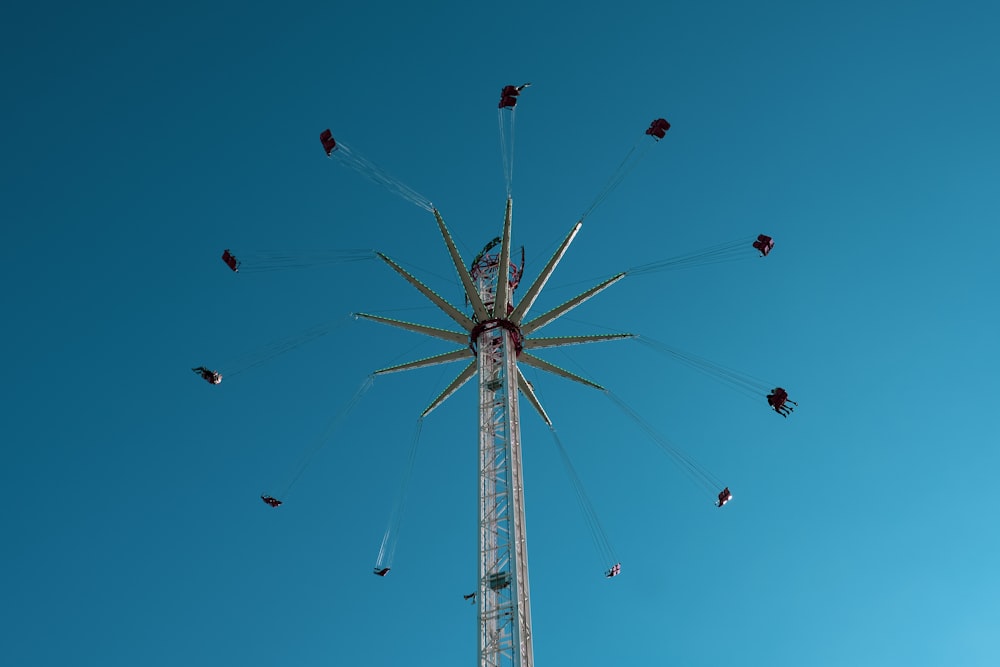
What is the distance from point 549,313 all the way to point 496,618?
52.1ft

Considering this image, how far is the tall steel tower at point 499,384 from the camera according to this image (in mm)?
39969

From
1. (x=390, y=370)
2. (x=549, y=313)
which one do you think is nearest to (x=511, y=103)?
(x=549, y=313)

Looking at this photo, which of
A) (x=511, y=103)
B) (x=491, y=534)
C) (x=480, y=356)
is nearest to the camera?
(x=491, y=534)

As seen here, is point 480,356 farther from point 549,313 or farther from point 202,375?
point 202,375

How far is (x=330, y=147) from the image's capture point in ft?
174

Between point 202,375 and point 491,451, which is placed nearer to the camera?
point 491,451

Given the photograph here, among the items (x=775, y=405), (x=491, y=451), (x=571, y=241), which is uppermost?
(x=571, y=241)

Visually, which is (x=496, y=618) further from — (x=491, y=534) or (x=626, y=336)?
(x=626, y=336)

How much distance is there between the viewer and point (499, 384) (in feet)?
154

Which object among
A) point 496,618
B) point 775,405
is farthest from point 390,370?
point 775,405

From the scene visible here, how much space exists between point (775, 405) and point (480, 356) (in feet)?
51.7

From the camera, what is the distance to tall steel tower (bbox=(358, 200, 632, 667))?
3997 cm

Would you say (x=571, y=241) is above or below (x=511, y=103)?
below

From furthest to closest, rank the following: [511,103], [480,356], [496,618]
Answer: [511,103] < [480,356] < [496,618]
